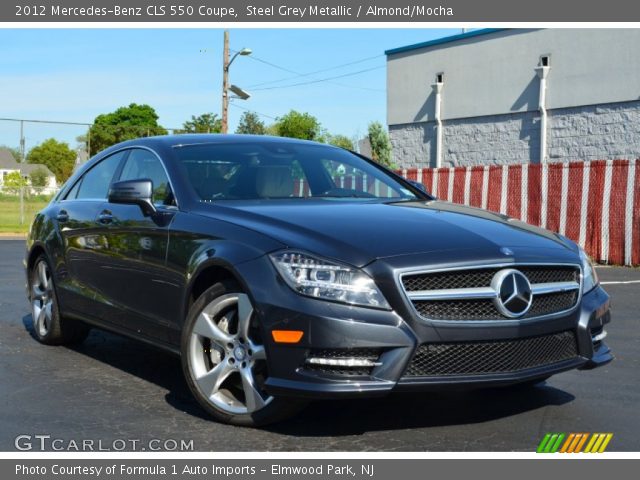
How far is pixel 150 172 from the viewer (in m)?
6.15

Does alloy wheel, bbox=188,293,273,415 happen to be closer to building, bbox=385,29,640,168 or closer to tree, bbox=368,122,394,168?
building, bbox=385,29,640,168

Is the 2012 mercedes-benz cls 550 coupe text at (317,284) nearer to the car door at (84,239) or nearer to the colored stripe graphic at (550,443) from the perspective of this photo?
the car door at (84,239)

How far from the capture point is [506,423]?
4.95 metres

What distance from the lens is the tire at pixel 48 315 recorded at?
7281mm

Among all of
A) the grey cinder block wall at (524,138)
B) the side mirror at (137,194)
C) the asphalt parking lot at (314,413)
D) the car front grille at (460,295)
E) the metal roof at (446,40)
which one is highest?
the metal roof at (446,40)

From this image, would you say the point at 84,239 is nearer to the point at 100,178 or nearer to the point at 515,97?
the point at 100,178

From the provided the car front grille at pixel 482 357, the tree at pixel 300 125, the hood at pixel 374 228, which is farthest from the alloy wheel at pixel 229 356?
the tree at pixel 300 125

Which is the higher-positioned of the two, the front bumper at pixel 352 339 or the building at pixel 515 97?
the building at pixel 515 97

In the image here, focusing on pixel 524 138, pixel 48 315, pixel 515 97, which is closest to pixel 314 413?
pixel 48 315

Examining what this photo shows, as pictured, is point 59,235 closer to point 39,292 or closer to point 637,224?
point 39,292

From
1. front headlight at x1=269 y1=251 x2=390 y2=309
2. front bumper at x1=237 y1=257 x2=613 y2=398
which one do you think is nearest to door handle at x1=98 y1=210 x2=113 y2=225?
front bumper at x1=237 y1=257 x2=613 y2=398

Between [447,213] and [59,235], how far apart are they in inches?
126

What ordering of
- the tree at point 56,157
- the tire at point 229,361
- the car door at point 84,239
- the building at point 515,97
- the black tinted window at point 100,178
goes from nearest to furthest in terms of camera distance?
the tire at point 229,361, the car door at point 84,239, the black tinted window at point 100,178, the building at point 515,97, the tree at point 56,157

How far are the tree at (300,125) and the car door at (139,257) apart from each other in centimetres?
6015
